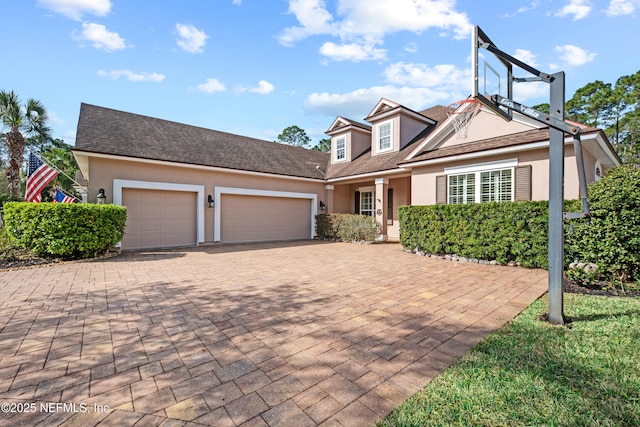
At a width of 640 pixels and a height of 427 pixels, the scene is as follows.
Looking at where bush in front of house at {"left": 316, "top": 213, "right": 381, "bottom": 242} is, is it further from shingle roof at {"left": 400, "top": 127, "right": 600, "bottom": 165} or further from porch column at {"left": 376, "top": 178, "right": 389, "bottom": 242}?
shingle roof at {"left": 400, "top": 127, "right": 600, "bottom": 165}

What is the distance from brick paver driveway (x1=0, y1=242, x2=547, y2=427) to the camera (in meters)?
2.04

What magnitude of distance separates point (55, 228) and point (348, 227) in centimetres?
1023

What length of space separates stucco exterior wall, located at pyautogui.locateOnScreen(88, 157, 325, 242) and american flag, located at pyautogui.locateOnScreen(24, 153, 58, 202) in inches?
44.2

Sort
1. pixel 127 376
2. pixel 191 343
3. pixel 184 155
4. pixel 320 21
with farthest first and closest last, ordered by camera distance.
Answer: pixel 184 155 < pixel 320 21 < pixel 191 343 < pixel 127 376

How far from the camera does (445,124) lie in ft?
33.3

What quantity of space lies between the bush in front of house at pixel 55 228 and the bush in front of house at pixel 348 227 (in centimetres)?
919

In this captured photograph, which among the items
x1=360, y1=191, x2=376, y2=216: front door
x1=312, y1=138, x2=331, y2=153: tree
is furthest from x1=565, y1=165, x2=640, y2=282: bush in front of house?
x1=312, y1=138, x2=331, y2=153: tree

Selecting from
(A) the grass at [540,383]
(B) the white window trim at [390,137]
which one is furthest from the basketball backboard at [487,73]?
(B) the white window trim at [390,137]

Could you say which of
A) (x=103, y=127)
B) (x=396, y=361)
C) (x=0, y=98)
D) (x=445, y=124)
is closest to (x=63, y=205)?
(x=103, y=127)

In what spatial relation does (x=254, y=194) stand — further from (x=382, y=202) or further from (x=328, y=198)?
(x=382, y=202)

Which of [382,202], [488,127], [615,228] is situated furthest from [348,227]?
[615,228]

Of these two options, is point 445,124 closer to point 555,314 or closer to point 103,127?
point 555,314

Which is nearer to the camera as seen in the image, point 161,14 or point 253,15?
point 161,14

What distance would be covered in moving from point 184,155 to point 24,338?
32.0 feet
